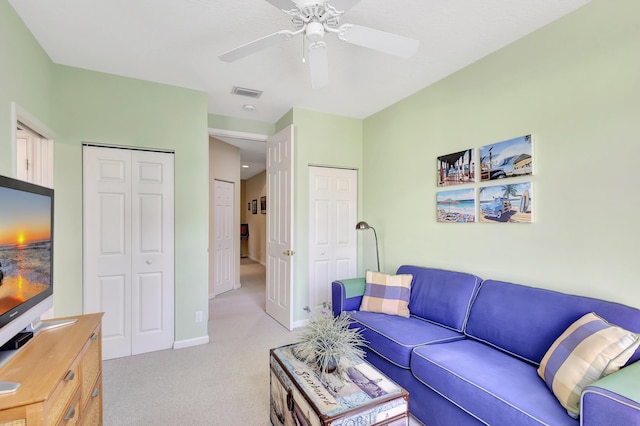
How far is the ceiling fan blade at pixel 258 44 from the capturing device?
1.67m

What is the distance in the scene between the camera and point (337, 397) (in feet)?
4.65

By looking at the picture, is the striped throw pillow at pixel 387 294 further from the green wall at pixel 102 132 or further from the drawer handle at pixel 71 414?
the drawer handle at pixel 71 414

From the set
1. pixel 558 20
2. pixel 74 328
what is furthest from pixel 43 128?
pixel 558 20

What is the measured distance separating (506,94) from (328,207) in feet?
7.25

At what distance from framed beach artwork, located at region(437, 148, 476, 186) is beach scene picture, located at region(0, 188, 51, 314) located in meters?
2.98

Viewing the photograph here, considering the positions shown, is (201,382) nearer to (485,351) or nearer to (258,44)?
(485,351)

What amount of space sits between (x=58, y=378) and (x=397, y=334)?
188 centimetres

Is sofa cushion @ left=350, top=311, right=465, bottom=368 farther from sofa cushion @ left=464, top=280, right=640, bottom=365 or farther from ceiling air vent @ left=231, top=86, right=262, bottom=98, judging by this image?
ceiling air vent @ left=231, top=86, right=262, bottom=98

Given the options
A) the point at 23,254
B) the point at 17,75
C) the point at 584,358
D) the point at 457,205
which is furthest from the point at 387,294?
the point at 17,75

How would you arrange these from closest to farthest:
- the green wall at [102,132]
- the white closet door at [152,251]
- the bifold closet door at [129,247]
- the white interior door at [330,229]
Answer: the green wall at [102,132] < the bifold closet door at [129,247] < the white closet door at [152,251] < the white interior door at [330,229]

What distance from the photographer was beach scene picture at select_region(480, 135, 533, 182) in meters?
2.15

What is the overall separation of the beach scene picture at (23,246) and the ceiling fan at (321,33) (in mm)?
1318

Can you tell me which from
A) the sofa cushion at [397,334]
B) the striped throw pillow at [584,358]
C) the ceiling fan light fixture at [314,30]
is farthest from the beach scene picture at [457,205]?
the ceiling fan light fixture at [314,30]

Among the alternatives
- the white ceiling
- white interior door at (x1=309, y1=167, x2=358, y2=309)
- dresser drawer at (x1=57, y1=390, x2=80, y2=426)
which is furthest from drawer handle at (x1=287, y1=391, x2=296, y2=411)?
the white ceiling
